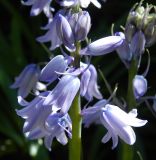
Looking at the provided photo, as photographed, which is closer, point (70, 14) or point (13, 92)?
point (70, 14)

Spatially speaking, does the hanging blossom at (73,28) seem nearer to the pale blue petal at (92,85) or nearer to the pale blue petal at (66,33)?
the pale blue petal at (66,33)

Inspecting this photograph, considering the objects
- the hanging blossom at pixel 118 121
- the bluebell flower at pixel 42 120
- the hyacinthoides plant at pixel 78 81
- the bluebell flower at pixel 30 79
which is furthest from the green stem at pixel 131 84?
the bluebell flower at pixel 30 79

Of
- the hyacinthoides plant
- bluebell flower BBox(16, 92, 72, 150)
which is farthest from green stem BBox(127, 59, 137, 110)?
bluebell flower BBox(16, 92, 72, 150)

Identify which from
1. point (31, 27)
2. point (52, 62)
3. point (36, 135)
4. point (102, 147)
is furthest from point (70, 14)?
point (31, 27)

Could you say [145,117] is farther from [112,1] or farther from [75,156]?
[75,156]

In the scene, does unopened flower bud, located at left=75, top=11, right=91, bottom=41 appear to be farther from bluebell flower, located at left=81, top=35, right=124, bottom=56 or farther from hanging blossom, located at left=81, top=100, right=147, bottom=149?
hanging blossom, located at left=81, top=100, right=147, bottom=149
